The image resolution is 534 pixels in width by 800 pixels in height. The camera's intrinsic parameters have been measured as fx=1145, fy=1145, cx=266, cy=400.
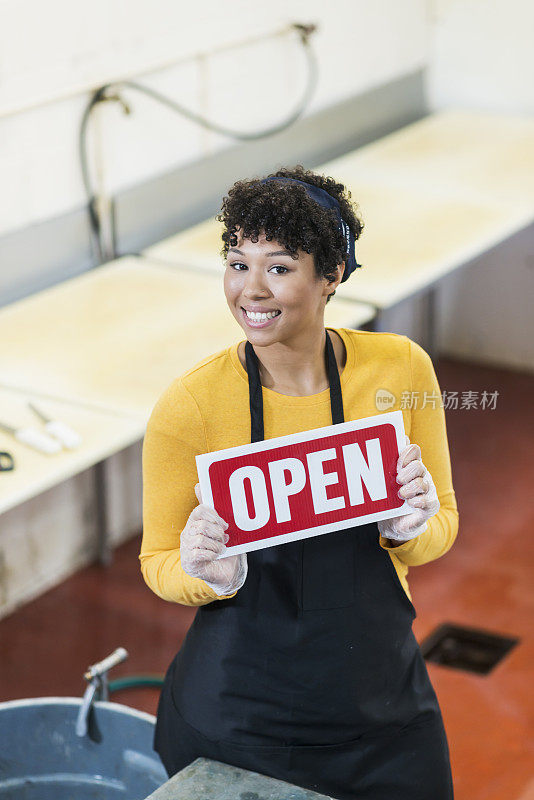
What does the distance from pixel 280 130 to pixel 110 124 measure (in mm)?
812

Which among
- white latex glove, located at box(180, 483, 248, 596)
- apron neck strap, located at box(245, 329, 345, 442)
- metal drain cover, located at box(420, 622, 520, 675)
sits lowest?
metal drain cover, located at box(420, 622, 520, 675)

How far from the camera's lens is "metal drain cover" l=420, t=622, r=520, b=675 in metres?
2.93

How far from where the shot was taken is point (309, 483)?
141 cm

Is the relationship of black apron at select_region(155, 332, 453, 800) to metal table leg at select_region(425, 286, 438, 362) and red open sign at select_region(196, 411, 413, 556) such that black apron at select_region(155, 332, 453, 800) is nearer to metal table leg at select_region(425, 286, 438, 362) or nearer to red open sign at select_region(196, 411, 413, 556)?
red open sign at select_region(196, 411, 413, 556)

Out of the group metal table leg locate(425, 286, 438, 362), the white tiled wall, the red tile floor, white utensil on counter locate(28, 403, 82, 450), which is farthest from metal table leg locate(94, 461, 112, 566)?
metal table leg locate(425, 286, 438, 362)

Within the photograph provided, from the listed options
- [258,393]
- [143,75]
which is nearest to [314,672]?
[258,393]

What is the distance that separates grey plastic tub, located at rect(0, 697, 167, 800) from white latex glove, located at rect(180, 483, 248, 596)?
22.4 inches

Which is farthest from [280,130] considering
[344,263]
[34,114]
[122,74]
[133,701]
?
[344,263]

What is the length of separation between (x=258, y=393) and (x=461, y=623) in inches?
71.6

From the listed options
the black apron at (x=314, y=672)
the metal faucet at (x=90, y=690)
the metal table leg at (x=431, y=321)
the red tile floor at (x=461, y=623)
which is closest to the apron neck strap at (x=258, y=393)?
the black apron at (x=314, y=672)

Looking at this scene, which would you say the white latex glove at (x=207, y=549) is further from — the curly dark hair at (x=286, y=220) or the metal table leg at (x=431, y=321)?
the metal table leg at (x=431, y=321)

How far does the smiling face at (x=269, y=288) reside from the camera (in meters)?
1.39

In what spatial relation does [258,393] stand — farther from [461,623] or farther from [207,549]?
[461,623]

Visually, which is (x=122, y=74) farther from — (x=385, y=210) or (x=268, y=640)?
(x=268, y=640)
